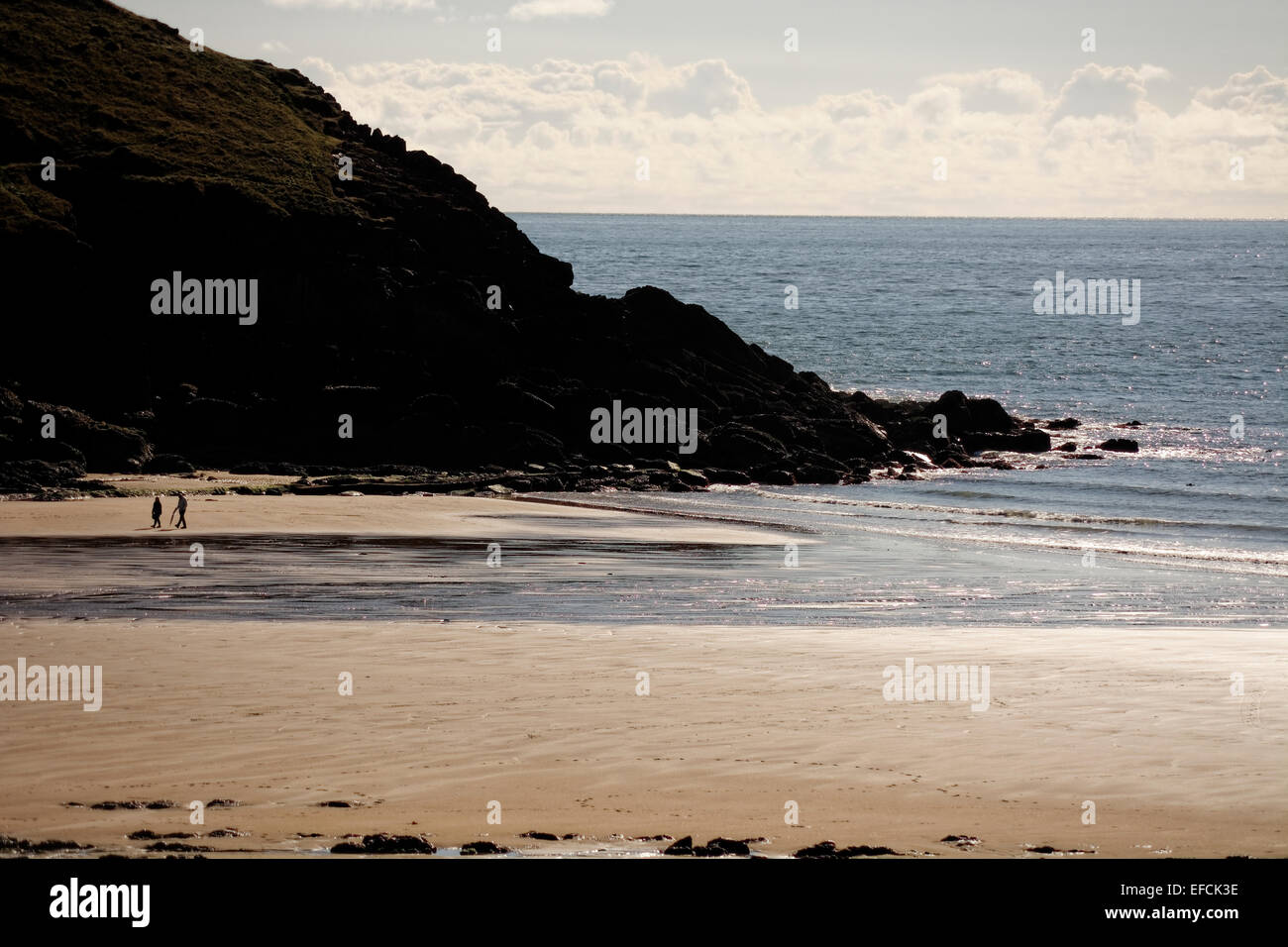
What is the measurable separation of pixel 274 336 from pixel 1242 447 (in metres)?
37.0

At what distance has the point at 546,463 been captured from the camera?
130 feet

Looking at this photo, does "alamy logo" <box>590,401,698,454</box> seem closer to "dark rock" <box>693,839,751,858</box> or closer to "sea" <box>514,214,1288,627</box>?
"sea" <box>514,214,1288,627</box>

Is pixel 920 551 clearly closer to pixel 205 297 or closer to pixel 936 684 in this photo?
pixel 936 684

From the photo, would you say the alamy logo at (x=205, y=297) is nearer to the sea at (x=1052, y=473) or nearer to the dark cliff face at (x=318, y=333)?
the dark cliff face at (x=318, y=333)

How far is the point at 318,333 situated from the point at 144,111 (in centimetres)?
1896

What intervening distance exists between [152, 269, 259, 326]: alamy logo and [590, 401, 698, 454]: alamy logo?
1242cm

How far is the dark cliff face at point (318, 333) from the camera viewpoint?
1560 inches

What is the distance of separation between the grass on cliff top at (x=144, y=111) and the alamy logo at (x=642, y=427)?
14764mm

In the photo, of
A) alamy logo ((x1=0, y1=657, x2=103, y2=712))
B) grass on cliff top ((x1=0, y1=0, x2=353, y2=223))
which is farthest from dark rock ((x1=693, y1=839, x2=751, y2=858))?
grass on cliff top ((x1=0, y1=0, x2=353, y2=223))

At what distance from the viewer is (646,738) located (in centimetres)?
1298
